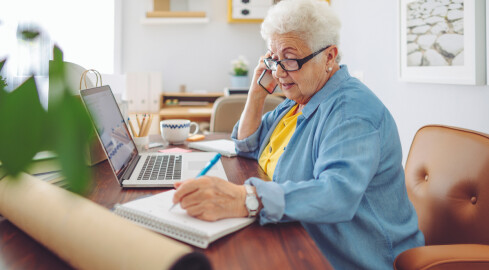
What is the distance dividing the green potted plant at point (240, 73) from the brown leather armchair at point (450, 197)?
2.68 metres

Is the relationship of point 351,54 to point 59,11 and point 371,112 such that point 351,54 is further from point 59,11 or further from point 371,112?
point 59,11

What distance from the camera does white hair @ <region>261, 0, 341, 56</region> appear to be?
1.09m

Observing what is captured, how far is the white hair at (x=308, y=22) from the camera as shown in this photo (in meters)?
1.09

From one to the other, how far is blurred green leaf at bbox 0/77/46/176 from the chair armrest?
876 mm

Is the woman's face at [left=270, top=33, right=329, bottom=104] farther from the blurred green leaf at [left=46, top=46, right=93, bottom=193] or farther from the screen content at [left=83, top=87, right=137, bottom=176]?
the blurred green leaf at [left=46, top=46, right=93, bottom=193]

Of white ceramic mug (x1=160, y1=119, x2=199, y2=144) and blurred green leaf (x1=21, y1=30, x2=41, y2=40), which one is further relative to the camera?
white ceramic mug (x1=160, y1=119, x2=199, y2=144)

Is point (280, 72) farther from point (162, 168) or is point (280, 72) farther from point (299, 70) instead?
point (162, 168)

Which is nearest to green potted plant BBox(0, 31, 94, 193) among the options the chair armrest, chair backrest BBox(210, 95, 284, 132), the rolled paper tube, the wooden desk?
the rolled paper tube

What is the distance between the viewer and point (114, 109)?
1.22m

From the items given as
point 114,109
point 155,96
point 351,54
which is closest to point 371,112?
point 114,109

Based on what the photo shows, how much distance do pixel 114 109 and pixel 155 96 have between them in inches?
95.4

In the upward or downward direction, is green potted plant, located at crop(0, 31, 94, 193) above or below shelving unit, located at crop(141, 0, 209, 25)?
below

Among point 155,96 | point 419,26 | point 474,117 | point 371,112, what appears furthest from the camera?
point 155,96

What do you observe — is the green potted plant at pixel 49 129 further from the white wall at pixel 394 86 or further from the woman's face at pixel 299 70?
the white wall at pixel 394 86
